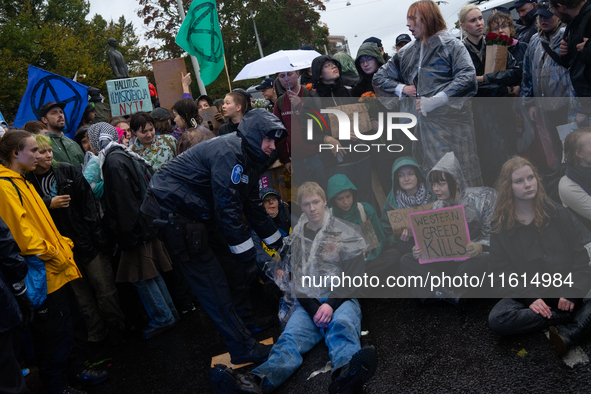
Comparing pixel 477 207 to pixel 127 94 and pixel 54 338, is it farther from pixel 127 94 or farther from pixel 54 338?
pixel 127 94

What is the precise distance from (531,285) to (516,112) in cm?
158

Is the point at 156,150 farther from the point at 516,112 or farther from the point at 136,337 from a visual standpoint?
the point at 516,112

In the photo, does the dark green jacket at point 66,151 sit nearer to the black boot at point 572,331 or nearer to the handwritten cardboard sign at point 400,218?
the handwritten cardboard sign at point 400,218

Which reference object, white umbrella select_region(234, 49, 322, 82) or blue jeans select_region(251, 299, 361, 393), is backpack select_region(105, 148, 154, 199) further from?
white umbrella select_region(234, 49, 322, 82)

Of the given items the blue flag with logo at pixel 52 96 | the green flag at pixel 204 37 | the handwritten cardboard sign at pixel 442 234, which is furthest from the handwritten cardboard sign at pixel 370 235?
the blue flag with logo at pixel 52 96

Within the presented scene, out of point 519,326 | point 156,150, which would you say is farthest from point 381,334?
point 156,150

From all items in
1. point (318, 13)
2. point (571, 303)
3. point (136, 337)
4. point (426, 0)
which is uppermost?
point (318, 13)

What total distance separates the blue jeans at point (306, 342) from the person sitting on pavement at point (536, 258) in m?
0.93

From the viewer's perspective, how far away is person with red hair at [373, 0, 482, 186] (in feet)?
11.6

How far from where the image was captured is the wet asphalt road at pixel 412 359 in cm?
258

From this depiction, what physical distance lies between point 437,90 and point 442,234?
122 cm

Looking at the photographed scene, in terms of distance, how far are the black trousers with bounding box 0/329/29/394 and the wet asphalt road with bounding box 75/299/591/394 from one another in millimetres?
821

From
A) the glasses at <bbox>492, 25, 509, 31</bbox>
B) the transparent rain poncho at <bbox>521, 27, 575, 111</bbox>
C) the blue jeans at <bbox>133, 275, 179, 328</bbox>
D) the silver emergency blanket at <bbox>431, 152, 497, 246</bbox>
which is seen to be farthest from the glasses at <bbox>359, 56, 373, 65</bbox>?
the blue jeans at <bbox>133, 275, 179, 328</bbox>

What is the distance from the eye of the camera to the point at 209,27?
6.41 meters
